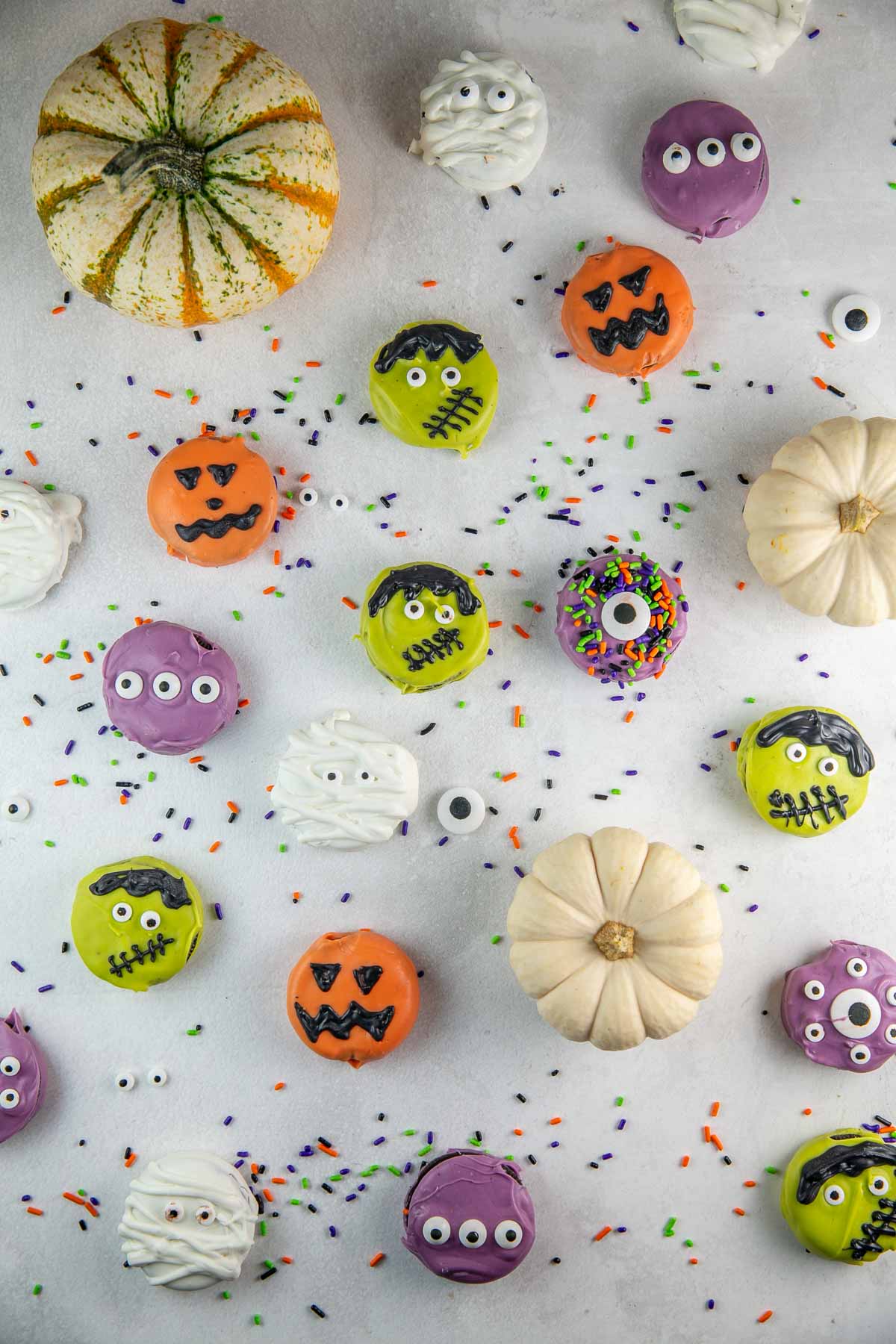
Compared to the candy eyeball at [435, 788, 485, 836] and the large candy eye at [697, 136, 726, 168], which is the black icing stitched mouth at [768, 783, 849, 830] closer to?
the candy eyeball at [435, 788, 485, 836]

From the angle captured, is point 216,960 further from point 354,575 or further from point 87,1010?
point 354,575

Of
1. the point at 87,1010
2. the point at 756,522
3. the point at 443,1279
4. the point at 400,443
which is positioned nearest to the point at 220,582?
the point at 400,443

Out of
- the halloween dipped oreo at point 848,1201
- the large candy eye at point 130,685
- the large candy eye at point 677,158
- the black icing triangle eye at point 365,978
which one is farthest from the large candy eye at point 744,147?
the halloween dipped oreo at point 848,1201

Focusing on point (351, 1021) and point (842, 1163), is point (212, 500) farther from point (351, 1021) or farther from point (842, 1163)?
point (842, 1163)

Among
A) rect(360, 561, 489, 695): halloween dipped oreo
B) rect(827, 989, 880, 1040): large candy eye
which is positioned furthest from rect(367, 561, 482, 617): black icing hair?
rect(827, 989, 880, 1040): large candy eye

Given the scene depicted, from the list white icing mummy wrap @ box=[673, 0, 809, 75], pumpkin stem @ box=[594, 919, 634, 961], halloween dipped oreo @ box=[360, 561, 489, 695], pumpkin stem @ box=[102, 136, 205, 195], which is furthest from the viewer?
white icing mummy wrap @ box=[673, 0, 809, 75]

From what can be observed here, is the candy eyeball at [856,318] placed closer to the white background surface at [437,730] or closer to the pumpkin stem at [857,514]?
the white background surface at [437,730]
